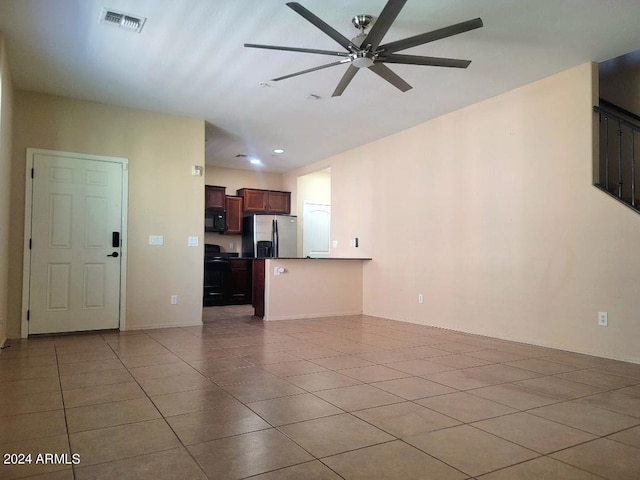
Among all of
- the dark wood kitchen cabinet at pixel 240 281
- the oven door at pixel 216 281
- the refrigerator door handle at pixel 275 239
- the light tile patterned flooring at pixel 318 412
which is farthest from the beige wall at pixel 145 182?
the refrigerator door handle at pixel 275 239

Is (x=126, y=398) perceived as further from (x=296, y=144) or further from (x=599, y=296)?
(x=296, y=144)

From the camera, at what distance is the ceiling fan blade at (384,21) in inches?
98.7

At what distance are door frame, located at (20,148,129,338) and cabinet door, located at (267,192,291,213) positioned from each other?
3.97 meters

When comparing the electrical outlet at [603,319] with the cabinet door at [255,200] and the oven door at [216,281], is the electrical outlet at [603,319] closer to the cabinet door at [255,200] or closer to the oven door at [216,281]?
the oven door at [216,281]

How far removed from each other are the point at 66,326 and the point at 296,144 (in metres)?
4.20

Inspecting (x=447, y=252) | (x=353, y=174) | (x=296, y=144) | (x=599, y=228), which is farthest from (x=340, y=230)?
(x=599, y=228)

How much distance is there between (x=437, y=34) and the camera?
284cm

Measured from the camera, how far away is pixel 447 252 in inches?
217

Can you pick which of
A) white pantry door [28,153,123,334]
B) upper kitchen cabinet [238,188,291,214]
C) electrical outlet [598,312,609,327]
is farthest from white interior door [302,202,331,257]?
electrical outlet [598,312,609,327]

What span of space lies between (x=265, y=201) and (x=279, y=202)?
0.31 m

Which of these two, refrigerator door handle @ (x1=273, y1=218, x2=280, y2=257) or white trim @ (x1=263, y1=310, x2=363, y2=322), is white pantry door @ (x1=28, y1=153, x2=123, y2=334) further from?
refrigerator door handle @ (x1=273, y1=218, x2=280, y2=257)

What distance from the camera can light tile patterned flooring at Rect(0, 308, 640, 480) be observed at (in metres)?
1.83

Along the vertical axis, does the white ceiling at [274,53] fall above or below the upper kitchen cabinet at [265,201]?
above

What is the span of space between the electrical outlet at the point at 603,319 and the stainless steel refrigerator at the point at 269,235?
5836 millimetres
